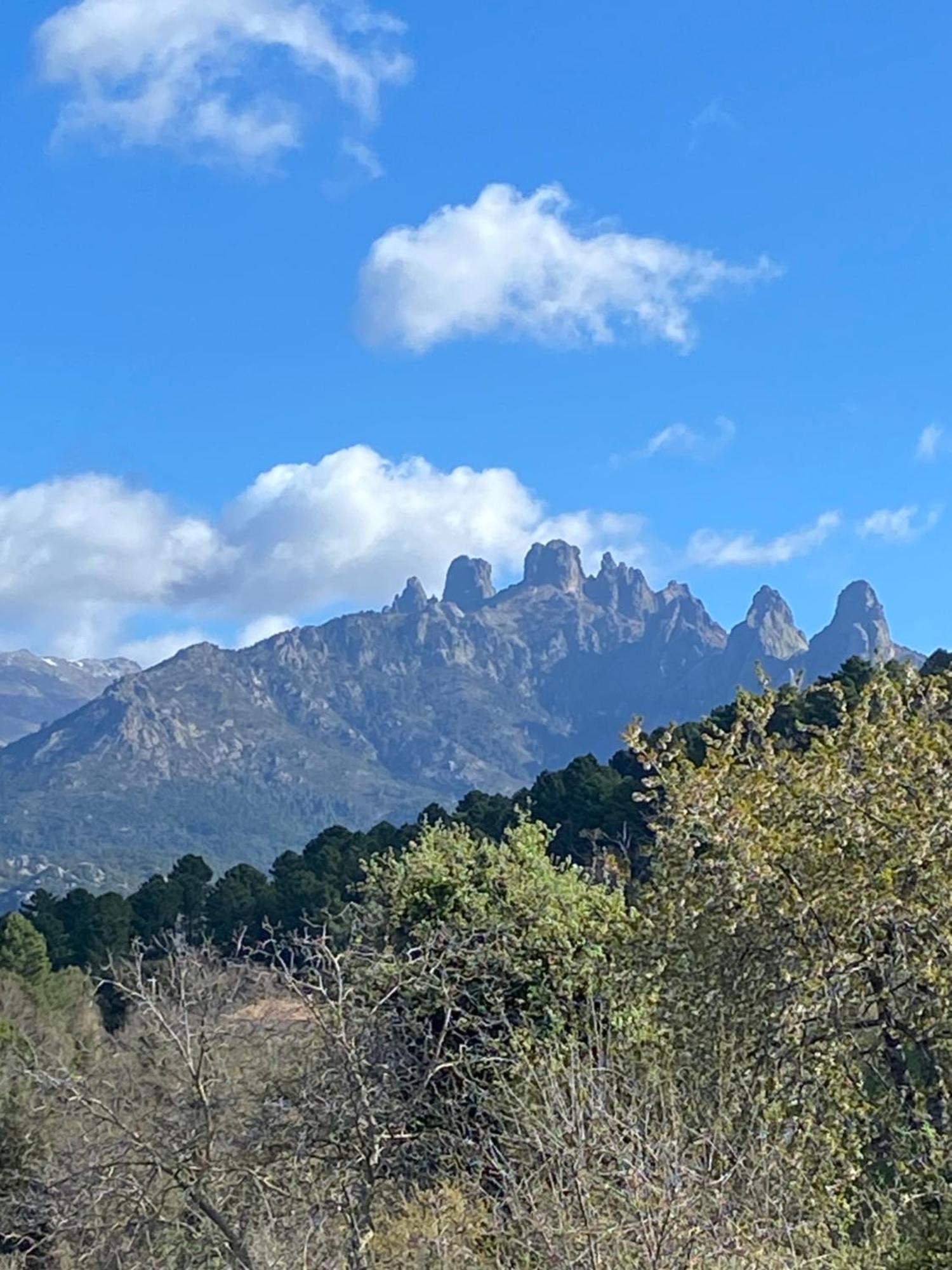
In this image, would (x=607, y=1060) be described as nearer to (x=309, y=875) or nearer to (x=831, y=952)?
(x=831, y=952)

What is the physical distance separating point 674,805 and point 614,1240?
426 centimetres

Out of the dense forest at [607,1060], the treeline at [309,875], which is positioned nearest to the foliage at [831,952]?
the dense forest at [607,1060]

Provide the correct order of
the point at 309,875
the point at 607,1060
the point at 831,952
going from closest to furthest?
the point at 831,952, the point at 607,1060, the point at 309,875

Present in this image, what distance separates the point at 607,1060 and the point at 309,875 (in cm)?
3935

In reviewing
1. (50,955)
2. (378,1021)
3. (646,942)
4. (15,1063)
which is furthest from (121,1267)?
(50,955)

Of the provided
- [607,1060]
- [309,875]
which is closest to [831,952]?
[607,1060]

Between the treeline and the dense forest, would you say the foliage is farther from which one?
the treeline

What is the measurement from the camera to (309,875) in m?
48.0

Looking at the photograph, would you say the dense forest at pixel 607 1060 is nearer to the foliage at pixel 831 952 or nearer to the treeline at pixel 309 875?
the foliage at pixel 831 952

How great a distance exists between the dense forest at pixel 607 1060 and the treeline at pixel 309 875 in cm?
2258

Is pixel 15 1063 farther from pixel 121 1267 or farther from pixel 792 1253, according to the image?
pixel 792 1253

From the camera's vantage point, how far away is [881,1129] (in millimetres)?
9227

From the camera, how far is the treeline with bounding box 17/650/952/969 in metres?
39.0

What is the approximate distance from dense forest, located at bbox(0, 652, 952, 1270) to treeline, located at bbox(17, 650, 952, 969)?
22585mm
